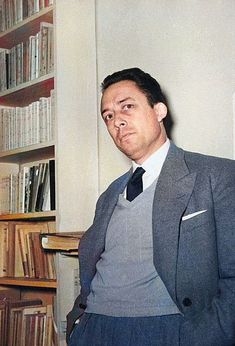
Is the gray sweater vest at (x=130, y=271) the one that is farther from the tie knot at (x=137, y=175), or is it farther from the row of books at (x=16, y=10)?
the row of books at (x=16, y=10)

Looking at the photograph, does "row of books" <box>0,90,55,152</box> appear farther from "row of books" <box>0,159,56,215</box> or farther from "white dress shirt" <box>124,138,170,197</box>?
"white dress shirt" <box>124,138,170,197</box>

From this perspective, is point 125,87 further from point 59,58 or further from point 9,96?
point 9,96

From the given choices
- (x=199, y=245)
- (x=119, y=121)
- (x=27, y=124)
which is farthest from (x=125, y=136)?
(x=27, y=124)

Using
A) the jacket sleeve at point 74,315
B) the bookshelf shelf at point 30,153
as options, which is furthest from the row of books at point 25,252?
the jacket sleeve at point 74,315

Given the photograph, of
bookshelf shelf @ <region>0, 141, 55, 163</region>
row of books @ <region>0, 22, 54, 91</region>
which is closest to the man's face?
bookshelf shelf @ <region>0, 141, 55, 163</region>

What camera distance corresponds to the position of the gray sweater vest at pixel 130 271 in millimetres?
1543

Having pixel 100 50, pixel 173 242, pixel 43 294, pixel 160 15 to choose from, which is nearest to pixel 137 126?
pixel 173 242

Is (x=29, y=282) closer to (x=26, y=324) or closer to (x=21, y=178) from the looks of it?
(x=26, y=324)

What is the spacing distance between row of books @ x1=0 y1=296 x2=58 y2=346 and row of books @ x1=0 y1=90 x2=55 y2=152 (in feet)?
2.70

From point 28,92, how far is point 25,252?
845 mm

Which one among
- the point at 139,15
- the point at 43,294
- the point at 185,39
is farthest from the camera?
the point at 43,294

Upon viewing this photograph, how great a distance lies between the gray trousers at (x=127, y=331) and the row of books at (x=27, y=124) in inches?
42.2

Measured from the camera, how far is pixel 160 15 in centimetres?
222

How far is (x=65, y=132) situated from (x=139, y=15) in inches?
24.8
